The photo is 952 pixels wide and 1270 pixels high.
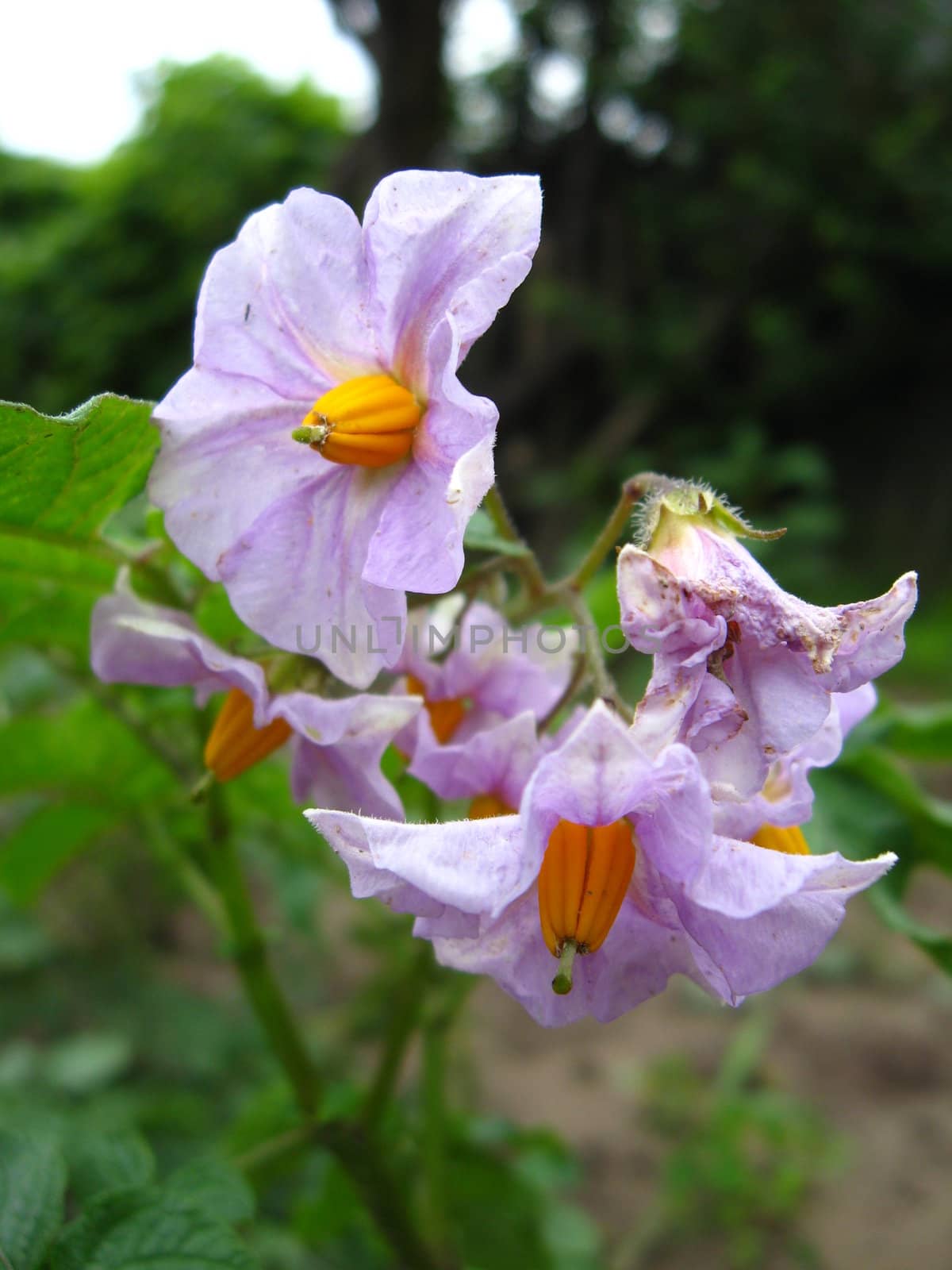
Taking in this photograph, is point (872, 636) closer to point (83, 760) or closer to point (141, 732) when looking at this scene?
point (141, 732)

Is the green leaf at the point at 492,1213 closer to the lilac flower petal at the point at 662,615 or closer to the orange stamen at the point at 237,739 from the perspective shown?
the orange stamen at the point at 237,739

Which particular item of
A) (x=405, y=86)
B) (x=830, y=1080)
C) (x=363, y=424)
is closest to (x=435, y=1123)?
(x=363, y=424)

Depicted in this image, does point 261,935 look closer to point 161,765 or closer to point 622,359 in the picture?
point 161,765

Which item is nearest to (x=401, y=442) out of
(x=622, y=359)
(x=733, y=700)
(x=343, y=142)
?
(x=733, y=700)

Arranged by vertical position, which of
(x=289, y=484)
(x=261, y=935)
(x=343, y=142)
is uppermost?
(x=289, y=484)

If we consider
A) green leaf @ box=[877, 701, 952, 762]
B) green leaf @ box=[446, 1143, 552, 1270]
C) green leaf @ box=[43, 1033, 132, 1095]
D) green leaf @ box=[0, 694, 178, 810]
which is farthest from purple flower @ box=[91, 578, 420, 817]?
green leaf @ box=[43, 1033, 132, 1095]
